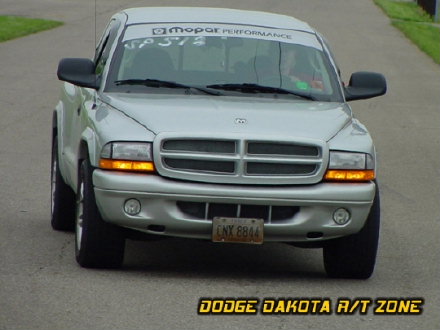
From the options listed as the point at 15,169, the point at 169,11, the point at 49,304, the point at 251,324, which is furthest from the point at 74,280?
the point at 15,169

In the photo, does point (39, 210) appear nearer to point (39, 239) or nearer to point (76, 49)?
point (39, 239)

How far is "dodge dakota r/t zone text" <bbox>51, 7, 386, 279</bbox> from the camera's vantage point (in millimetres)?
8406

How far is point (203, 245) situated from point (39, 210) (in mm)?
1987

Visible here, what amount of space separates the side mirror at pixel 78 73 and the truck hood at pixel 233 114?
0.22 m

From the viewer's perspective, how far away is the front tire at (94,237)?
28.3 ft

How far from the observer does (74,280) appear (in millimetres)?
8492

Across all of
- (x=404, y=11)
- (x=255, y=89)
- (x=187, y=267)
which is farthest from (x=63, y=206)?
(x=404, y=11)

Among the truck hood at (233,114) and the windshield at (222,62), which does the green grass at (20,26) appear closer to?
the windshield at (222,62)

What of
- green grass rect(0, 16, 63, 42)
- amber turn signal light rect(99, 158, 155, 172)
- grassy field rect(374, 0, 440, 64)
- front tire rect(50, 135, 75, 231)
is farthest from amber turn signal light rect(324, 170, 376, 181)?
green grass rect(0, 16, 63, 42)

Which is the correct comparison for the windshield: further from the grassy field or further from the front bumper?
the grassy field

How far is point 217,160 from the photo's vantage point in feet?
27.6

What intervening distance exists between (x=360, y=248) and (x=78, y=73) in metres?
2.21

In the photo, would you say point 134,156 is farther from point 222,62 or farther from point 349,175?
point 222,62

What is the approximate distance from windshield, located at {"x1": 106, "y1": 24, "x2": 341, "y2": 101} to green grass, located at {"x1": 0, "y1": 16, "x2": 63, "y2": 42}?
66.7 feet
